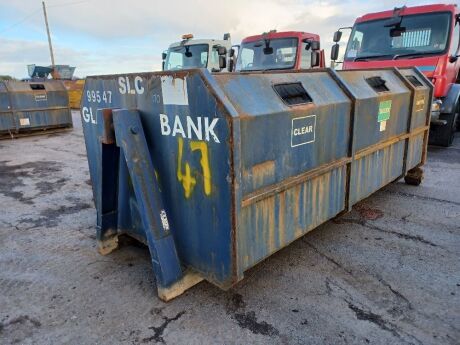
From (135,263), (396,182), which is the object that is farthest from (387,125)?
(135,263)

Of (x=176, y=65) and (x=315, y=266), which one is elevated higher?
(x=176, y=65)

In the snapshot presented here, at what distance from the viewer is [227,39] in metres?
9.48

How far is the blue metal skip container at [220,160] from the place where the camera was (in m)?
2.04

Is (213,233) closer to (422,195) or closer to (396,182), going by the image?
(422,195)

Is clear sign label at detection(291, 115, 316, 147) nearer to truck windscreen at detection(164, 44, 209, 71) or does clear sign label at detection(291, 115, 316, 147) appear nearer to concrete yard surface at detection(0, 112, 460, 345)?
concrete yard surface at detection(0, 112, 460, 345)

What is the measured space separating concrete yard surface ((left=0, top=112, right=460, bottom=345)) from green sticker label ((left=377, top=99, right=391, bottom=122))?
108 centimetres

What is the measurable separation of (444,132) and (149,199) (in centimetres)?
670

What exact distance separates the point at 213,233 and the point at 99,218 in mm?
1289

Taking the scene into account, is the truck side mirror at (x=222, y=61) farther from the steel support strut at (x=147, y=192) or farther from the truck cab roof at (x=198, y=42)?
the steel support strut at (x=147, y=192)

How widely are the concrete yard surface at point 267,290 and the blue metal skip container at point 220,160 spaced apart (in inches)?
9.2

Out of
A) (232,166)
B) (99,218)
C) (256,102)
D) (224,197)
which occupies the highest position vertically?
(256,102)

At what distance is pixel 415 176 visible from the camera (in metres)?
4.71

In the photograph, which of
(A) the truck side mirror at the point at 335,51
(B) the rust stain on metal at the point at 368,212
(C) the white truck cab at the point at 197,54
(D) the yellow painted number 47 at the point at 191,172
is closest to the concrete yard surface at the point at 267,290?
(B) the rust stain on metal at the point at 368,212

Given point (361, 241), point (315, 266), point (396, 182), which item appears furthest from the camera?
point (396, 182)
